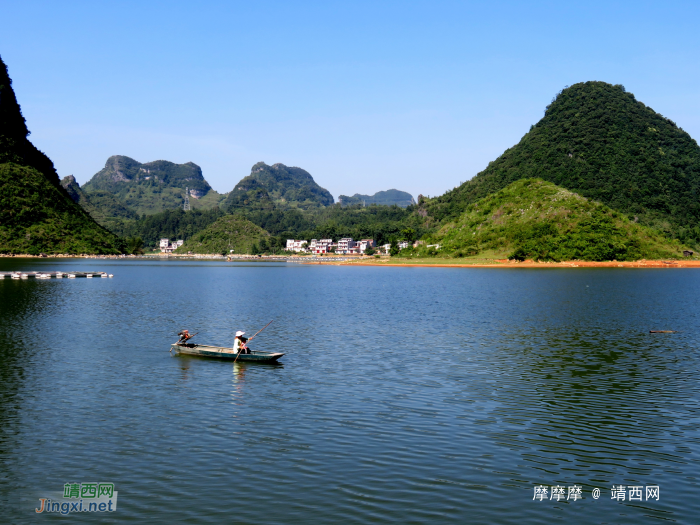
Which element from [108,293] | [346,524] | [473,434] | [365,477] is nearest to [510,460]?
[473,434]

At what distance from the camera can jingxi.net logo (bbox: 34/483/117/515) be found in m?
16.4

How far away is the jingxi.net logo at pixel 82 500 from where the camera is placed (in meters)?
16.4

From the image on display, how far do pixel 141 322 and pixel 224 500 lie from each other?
153 feet

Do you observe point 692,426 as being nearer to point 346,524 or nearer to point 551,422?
point 551,422

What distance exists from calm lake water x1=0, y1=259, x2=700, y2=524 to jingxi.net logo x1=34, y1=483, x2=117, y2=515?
33 cm

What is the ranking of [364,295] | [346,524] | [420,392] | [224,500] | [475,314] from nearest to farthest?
[346,524], [224,500], [420,392], [475,314], [364,295]

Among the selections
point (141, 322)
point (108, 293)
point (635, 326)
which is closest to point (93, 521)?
point (141, 322)

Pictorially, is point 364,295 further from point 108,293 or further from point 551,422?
point 551,422

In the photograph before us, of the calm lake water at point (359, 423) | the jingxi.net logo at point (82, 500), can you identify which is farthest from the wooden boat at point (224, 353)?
the jingxi.net logo at point (82, 500)

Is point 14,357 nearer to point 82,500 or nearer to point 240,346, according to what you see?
point 240,346

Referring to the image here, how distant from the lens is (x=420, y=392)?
97.9 feet

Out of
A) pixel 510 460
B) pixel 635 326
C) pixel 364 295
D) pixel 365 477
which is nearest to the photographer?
pixel 365 477

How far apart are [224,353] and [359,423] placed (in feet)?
56.3

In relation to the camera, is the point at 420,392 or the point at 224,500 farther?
the point at 420,392
